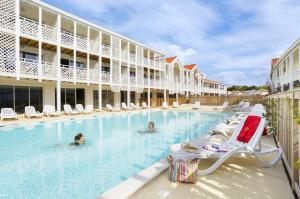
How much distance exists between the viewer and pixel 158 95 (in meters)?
34.7

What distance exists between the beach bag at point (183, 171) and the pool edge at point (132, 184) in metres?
0.40

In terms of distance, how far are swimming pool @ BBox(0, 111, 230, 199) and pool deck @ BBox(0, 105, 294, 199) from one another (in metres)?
1.49

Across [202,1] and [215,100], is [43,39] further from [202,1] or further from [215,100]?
[215,100]

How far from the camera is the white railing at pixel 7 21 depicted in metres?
13.4

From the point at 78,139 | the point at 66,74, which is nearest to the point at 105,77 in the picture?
the point at 66,74

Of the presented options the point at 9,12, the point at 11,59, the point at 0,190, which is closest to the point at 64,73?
the point at 11,59

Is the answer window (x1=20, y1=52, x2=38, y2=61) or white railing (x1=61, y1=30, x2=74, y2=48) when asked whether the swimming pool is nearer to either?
window (x1=20, y1=52, x2=38, y2=61)

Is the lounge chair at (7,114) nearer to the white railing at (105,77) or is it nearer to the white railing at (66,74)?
the white railing at (66,74)

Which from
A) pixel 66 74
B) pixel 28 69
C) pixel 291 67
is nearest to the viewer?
pixel 291 67

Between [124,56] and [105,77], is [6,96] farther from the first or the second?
[124,56]

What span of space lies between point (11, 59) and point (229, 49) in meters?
29.2

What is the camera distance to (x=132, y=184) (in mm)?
3635

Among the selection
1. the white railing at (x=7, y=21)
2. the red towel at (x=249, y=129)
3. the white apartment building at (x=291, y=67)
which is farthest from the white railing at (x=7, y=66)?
the white apartment building at (x=291, y=67)

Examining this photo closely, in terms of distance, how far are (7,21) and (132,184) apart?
15.0 meters
